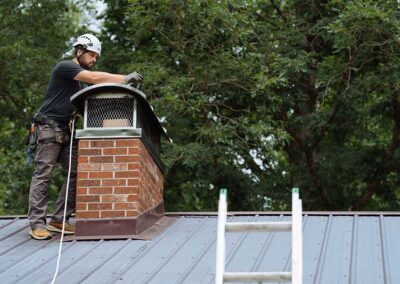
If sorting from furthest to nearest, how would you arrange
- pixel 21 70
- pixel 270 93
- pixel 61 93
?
pixel 21 70 < pixel 270 93 < pixel 61 93

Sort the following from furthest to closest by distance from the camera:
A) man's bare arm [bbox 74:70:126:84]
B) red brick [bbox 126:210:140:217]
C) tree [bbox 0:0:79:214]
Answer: tree [bbox 0:0:79:214] < man's bare arm [bbox 74:70:126:84] < red brick [bbox 126:210:140:217]

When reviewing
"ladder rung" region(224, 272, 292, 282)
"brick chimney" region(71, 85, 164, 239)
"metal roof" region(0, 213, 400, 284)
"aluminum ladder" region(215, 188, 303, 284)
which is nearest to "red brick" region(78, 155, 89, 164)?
"brick chimney" region(71, 85, 164, 239)

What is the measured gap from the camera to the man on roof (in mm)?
8344

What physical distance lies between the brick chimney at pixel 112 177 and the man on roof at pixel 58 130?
188 millimetres

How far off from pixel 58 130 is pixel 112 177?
71 centimetres

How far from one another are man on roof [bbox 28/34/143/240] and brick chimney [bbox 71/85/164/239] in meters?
0.19

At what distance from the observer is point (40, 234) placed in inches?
324

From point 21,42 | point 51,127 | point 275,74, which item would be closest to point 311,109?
point 275,74

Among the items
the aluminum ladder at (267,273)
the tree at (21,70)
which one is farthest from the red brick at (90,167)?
the tree at (21,70)

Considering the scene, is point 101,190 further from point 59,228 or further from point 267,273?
point 267,273

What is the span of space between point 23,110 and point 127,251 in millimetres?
9432

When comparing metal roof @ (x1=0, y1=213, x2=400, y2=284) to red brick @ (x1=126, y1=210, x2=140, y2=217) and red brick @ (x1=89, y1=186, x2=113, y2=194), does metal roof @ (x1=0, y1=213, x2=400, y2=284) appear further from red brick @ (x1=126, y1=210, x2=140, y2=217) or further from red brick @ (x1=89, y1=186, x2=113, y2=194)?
red brick @ (x1=89, y1=186, x2=113, y2=194)

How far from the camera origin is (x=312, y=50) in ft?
50.8

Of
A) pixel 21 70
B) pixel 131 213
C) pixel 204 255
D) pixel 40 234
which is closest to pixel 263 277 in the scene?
pixel 204 255
